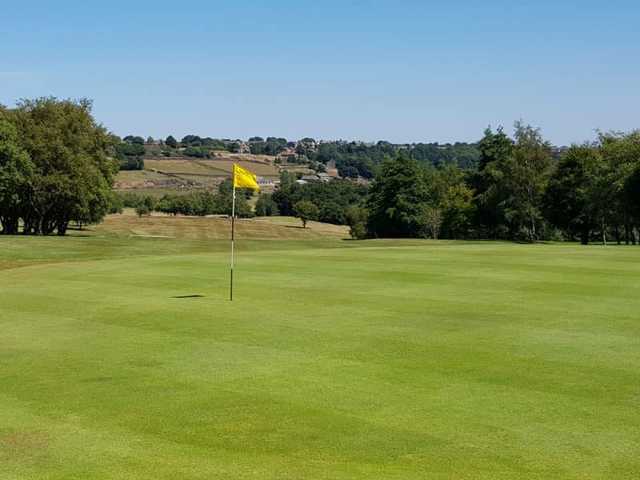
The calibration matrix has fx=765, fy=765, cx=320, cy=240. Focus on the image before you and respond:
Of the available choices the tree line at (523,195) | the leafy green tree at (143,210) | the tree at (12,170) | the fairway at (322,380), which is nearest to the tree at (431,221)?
the tree line at (523,195)

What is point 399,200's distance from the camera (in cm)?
12425

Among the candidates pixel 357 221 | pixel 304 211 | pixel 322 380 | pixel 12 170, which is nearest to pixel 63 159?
pixel 12 170

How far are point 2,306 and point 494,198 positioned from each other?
88861 mm

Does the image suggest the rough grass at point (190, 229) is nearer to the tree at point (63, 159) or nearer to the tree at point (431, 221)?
the tree at point (431, 221)

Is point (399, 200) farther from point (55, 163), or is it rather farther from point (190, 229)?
point (55, 163)

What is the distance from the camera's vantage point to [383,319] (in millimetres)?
22047

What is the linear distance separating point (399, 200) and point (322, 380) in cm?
11056

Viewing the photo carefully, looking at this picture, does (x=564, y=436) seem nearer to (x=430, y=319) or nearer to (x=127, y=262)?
(x=430, y=319)

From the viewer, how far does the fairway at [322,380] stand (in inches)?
416

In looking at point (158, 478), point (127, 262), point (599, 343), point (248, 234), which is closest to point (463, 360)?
point (599, 343)

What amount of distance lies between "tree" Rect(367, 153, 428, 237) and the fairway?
307 ft

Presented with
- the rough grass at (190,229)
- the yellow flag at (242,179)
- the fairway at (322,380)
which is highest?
the yellow flag at (242,179)

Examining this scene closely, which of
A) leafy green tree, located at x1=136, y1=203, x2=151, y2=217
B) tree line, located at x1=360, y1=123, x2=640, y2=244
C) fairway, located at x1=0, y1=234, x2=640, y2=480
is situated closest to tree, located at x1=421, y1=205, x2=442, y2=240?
tree line, located at x1=360, y1=123, x2=640, y2=244

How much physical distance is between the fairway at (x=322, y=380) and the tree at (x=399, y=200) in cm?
9368
